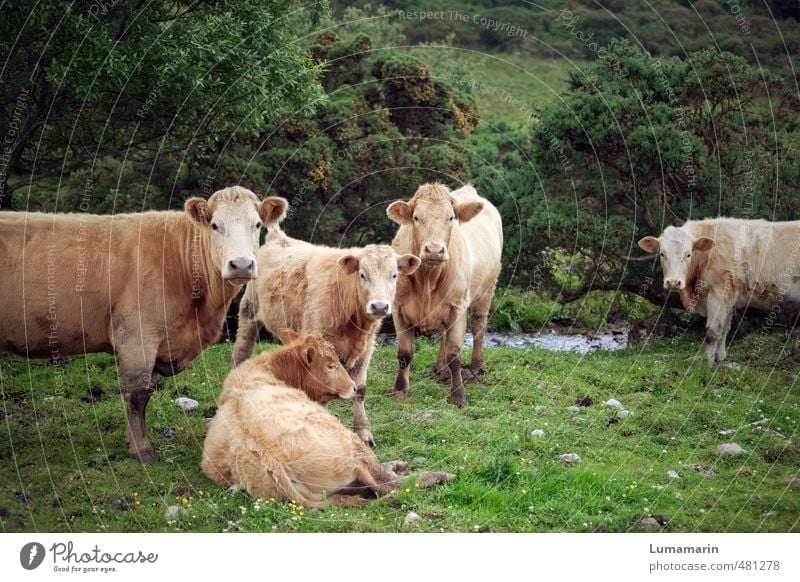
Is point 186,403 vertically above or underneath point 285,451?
underneath

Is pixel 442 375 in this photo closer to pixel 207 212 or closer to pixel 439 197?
pixel 439 197

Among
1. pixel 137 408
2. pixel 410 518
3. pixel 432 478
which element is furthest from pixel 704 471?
pixel 137 408

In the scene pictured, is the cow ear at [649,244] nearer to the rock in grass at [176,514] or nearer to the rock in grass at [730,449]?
the rock in grass at [730,449]

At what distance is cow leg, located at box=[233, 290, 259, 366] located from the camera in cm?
1311

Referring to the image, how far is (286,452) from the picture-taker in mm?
9078

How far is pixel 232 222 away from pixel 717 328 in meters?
8.12

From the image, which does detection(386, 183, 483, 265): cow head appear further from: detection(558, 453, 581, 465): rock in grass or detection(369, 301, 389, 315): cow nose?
detection(558, 453, 581, 465): rock in grass

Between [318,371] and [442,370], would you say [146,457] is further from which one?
[442,370]

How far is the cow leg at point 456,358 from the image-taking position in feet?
41.6

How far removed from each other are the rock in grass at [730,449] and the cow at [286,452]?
133 inches

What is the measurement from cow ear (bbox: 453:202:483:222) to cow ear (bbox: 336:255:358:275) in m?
2.50

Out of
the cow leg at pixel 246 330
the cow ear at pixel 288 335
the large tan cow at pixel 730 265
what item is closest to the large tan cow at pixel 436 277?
the cow leg at pixel 246 330

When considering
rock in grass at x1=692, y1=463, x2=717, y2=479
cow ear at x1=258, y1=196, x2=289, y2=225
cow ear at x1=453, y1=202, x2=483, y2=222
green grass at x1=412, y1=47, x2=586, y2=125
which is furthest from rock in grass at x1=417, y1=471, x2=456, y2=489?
green grass at x1=412, y1=47, x2=586, y2=125
